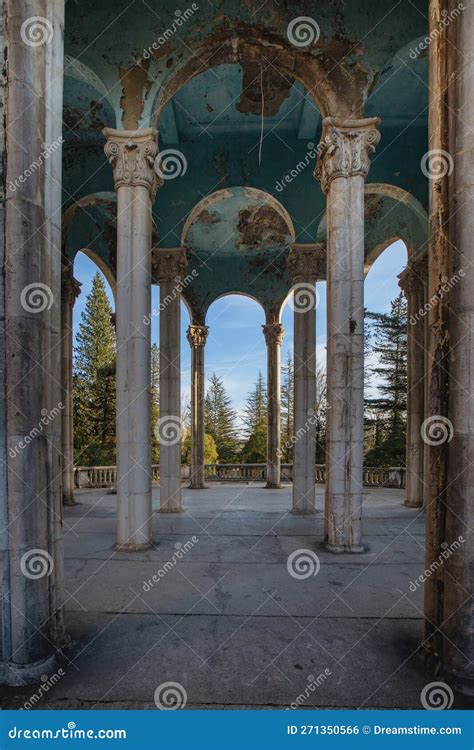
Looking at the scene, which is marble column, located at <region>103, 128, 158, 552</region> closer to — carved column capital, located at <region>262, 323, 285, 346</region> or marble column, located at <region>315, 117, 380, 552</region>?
marble column, located at <region>315, 117, 380, 552</region>

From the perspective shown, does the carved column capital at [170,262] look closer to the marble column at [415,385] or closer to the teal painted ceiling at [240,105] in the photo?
the teal painted ceiling at [240,105]

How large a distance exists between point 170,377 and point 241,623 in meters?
7.19

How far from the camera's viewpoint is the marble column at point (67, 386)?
12094 mm

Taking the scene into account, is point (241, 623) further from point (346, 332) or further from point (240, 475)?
point (240, 475)

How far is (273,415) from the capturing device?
1636 centimetres

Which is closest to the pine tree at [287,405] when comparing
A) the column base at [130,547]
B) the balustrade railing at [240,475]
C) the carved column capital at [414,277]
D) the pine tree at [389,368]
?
the pine tree at [389,368]

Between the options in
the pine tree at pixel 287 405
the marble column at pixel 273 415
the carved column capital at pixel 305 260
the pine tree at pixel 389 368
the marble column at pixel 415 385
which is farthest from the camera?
the pine tree at pixel 287 405

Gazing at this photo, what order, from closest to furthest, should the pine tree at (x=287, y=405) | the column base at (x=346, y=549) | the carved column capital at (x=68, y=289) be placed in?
the column base at (x=346, y=549)
the carved column capital at (x=68, y=289)
the pine tree at (x=287, y=405)

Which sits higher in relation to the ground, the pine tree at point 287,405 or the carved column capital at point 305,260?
the carved column capital at point 305,260

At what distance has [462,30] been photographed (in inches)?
142

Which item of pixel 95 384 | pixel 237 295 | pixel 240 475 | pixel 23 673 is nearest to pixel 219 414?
pixel 95 384

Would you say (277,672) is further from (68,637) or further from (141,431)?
(141,431)

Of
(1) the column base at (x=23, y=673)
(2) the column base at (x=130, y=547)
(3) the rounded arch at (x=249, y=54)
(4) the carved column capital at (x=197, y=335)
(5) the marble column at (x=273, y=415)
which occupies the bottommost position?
(2) the column base at (x=130, y=547)
